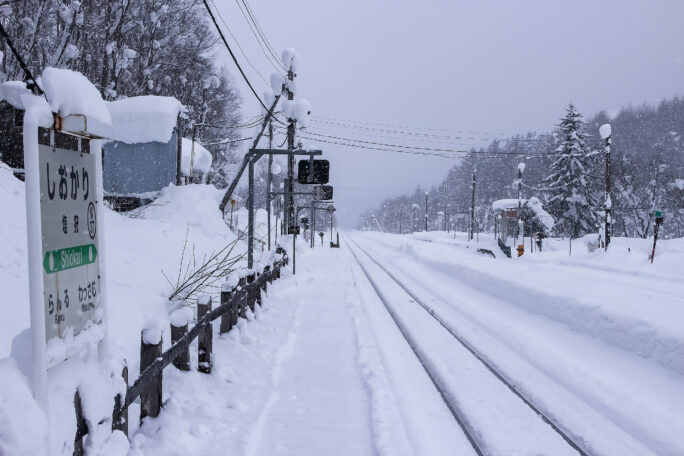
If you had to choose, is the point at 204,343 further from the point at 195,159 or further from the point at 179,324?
the point at 195,159

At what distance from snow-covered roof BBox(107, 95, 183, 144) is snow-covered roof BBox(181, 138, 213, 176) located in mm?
2988

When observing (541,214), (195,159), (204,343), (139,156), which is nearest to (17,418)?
(204,343)

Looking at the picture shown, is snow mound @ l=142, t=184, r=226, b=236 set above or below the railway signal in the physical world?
below

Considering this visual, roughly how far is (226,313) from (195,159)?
18055 millimetres

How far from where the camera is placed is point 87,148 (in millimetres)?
2822

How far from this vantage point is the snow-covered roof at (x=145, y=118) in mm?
17656

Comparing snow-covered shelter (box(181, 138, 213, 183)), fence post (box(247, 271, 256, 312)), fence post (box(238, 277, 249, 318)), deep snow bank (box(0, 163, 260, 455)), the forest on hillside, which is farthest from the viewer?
the forest on hillside

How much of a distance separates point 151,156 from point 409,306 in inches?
544

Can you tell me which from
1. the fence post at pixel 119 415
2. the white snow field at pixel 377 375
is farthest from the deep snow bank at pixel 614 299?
the fence post at pixel 119 415

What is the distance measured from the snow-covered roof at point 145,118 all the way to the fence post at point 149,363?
16.1 metres

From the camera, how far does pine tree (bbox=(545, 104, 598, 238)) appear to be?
39.5 metres

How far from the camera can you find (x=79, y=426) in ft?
8.23

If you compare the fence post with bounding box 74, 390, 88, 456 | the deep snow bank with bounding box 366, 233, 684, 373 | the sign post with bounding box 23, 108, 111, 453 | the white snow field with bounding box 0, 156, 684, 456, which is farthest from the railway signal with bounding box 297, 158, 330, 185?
the fence post with bounding box 74, 390, 88, 456

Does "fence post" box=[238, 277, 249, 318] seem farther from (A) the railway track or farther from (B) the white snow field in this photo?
(A) the railway track
